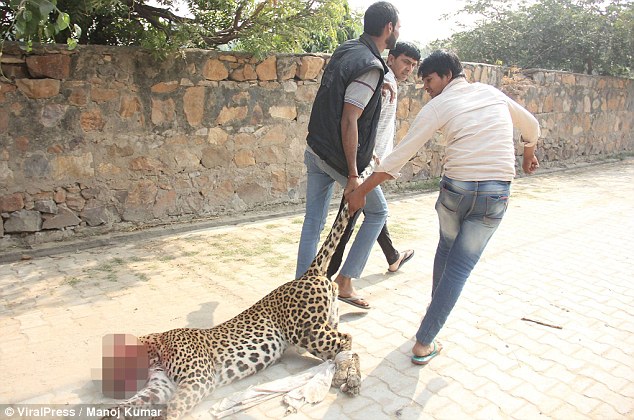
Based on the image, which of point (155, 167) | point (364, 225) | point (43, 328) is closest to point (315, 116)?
point (364, 225)

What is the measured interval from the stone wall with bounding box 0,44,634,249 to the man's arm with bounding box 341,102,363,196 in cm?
322

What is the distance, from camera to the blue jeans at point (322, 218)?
4051mm

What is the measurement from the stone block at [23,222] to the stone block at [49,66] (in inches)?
54.6

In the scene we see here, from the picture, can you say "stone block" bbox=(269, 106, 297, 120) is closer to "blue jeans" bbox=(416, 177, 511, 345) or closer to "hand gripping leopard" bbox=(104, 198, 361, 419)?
"hand gripping leopard" bbox=(104, 198, 361, 419)

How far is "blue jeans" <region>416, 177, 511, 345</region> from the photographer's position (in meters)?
3.15

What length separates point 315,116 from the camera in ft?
12.7

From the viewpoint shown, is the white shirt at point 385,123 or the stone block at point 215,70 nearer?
the white shirt at point 385,123

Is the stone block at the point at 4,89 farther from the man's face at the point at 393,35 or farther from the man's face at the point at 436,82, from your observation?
the man's face at the point at 436,82

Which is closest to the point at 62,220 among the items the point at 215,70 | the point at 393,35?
the point at 215,70

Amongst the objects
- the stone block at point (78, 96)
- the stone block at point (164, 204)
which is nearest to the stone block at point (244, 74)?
the stone block at point (164, 204)

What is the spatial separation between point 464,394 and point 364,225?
1554mm

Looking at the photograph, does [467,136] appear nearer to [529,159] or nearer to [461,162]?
[461,162]

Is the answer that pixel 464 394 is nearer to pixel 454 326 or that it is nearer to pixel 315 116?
pixel 454 326

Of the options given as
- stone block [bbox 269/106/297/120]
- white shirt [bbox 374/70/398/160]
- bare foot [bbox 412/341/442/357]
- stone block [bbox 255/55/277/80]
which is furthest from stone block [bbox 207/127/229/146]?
bare foot [bbox 412/341/442/357]
